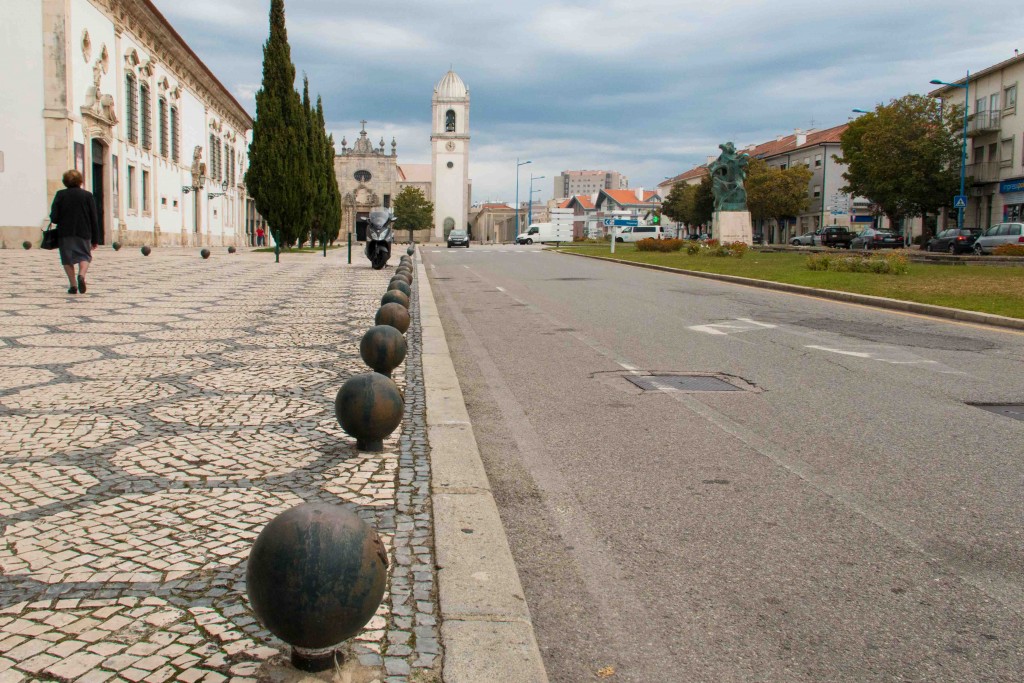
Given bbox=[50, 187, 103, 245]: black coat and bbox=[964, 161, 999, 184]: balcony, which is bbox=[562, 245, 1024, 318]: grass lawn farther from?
bbox=[964, 161, 999, 184]: balcony

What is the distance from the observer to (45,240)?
39.4 feet

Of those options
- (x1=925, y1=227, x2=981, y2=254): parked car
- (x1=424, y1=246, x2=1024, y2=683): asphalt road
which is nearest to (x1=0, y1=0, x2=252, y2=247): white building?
(x1=424, y1=246, x2=1024, y2=683): asphalt road

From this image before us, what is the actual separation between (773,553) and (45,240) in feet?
38.5

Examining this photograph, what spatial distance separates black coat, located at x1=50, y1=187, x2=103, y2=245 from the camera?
38.6 ft

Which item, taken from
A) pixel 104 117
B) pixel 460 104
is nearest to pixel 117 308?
pixel 104 117

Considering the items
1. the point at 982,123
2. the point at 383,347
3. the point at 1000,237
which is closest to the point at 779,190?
the point at 982,123

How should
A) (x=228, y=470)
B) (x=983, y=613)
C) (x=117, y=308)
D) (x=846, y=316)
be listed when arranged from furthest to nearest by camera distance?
1. (x=846, y=316)
2. (x=117, y=308)
3. (x=228, y=470)
4. (x=983, y=613)

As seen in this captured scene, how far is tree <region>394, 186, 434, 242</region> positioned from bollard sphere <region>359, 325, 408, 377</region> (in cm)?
9961

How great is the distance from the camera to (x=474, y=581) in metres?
2.85

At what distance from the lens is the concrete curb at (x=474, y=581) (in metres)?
2.35

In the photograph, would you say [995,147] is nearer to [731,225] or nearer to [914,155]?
[914,155]

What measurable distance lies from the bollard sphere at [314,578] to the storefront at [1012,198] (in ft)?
178

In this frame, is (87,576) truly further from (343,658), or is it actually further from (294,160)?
(294,160)

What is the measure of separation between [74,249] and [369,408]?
9683mm
